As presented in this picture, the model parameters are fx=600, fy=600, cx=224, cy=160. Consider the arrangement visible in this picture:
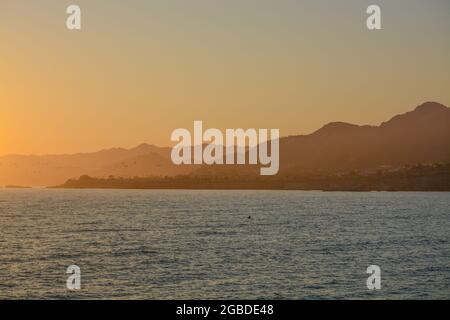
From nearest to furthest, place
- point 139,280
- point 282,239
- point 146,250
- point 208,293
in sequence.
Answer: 1. point 208,293
2. point 139,280
3. point 146,250
4. point 282,239

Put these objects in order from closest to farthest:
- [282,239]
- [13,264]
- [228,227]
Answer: [13,264] → [282,239] → [228,227]

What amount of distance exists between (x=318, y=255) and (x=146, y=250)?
76.1 feet

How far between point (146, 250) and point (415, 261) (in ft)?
114

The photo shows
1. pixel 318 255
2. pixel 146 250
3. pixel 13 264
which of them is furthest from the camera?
pixel 146 250

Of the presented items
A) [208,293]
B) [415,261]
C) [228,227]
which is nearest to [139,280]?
[208,293]
